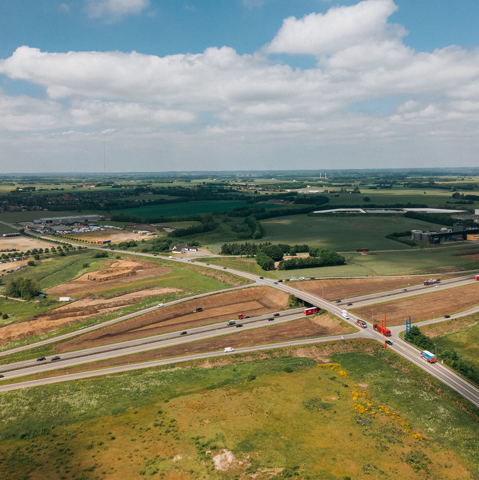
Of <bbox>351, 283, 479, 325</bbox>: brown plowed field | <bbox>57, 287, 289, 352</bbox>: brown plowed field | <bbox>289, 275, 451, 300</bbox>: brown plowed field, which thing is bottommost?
<bbox>57, 287, 289, 352</bbox>: brown plowed field

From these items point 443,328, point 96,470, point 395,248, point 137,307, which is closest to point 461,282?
point 443,328

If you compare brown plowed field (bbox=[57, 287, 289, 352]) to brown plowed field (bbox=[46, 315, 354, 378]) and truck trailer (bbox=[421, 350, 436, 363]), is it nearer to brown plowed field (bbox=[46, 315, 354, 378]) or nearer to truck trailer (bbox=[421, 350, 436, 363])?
brown plowed field (bbox=[46, 315, 354, 378])

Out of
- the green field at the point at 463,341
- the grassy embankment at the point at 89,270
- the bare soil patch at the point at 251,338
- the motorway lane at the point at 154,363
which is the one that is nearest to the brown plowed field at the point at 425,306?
the green field at the point at 463,341

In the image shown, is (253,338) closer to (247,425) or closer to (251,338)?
(251,338)

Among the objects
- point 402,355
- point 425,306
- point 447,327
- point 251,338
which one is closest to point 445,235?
point 425,306

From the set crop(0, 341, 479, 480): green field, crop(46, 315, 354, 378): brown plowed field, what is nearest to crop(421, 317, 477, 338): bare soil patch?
crop(0, 341, 479, 480): green field

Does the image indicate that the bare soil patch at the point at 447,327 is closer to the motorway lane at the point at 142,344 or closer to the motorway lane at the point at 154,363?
the motorway lane at the point at 154,363
